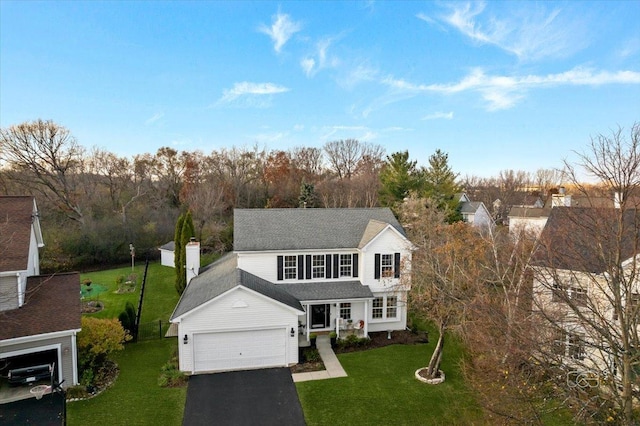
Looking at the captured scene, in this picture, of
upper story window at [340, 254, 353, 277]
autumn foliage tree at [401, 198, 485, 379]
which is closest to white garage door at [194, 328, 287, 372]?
upper story window at [340, 254, 353, 277]

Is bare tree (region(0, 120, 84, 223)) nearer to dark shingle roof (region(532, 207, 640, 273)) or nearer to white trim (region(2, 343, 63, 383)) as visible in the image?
white trim (region(2, 343, 63, 383))

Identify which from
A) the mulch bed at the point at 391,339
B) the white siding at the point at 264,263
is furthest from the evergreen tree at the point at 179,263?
the mulch bed at the point at 391,339

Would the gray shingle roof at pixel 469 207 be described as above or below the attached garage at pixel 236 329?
above

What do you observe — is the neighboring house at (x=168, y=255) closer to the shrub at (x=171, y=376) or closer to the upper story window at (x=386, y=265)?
the shrub at (x=171, y=376)

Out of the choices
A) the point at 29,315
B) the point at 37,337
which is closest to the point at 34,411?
the point at 37,337

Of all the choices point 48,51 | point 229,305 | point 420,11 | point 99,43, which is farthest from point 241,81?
point 229,305

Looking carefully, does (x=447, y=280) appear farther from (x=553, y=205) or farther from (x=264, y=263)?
(x=553, y=205)
